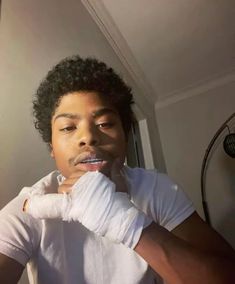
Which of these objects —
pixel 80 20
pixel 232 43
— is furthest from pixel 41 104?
A: pixel 232 43

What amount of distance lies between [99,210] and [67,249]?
0.54ft

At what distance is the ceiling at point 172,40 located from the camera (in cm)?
172

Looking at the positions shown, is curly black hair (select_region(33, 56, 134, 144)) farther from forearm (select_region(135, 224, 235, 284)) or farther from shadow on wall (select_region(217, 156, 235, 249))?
shadow on wall (select_region(217, 156, 235, 249))

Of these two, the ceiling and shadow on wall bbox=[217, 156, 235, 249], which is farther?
shadow on wall bbox=[217, 156, 235, 249]

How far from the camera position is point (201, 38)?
1950mm

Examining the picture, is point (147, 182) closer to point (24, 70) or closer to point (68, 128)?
point (68, 128)

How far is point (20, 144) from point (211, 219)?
1528 millimetres

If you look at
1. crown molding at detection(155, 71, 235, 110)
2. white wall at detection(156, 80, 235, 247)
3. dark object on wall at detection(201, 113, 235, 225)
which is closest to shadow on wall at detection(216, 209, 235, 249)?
white wall at detection(156, 80, 235, 247)

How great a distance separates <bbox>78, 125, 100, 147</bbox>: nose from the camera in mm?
601

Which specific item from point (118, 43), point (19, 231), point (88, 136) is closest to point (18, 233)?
point (19, 231)

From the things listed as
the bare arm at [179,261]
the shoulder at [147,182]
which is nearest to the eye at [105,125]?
the shoulder at [147,182]

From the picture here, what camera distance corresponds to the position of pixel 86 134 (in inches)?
23.9

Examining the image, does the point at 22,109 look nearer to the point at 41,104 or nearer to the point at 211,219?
the point at 41,104

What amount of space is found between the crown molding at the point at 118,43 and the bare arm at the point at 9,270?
4.74 ft
